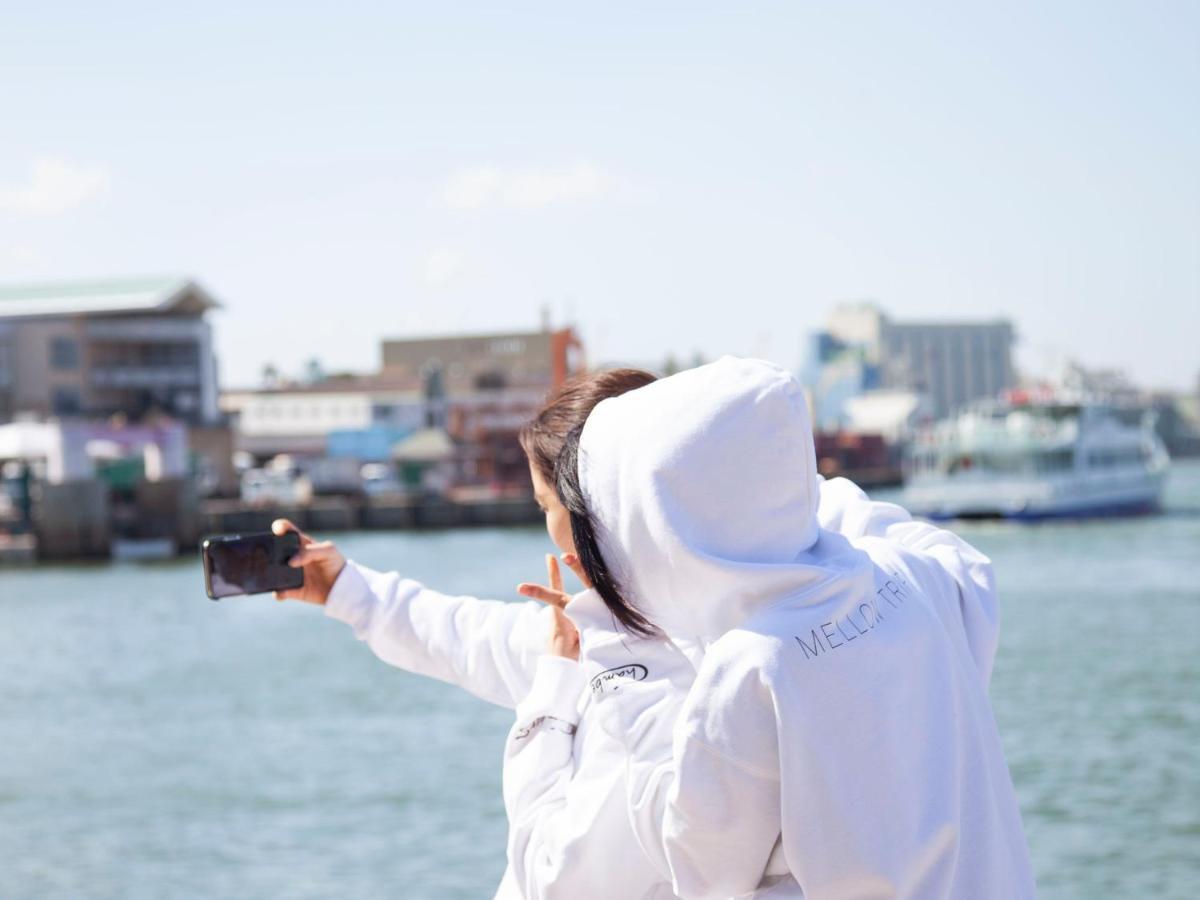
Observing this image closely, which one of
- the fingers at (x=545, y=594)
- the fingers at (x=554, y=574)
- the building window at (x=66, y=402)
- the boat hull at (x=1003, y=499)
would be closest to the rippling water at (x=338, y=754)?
the fingers at (x=554, y=574)

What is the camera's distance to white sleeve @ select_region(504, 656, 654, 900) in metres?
1.22

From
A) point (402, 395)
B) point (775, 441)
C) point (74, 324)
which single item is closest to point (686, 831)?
point (775, 441)

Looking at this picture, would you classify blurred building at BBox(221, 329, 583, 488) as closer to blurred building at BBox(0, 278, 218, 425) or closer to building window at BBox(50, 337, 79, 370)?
blurred building at BBox(0, 278, 218, 425)

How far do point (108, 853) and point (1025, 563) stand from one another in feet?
68.6

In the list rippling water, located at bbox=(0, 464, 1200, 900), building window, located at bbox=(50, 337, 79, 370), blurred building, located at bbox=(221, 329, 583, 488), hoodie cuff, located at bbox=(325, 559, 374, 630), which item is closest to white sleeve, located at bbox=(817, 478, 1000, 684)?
hoodie cuff, located at bbox=(325, 559, 374, 630)

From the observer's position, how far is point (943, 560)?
1299 mm

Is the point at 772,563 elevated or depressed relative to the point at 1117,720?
elevated

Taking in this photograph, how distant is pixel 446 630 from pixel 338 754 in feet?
36.1

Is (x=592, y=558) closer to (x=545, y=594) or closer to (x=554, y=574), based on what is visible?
(x=545, y=594)

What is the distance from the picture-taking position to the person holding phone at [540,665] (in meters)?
1.22

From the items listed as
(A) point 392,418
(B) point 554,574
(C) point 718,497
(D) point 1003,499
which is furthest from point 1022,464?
(C) point 718,497

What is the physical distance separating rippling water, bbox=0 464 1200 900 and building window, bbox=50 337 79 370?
22141 mm

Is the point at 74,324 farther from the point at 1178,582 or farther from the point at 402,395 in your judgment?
the point at 1178,582

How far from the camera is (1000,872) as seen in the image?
1.15 m
